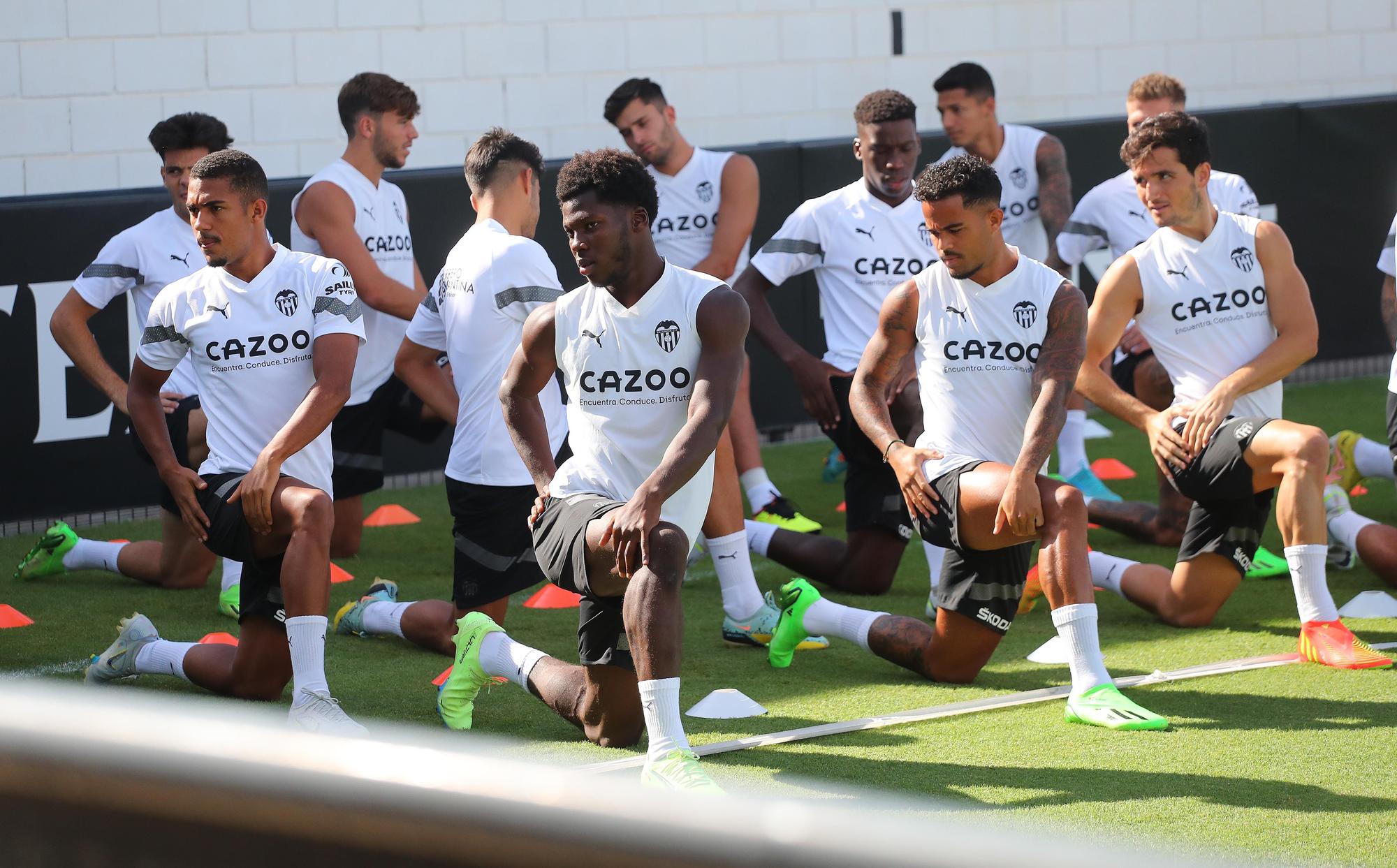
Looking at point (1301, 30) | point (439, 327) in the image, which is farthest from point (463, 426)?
point (1301, 30)

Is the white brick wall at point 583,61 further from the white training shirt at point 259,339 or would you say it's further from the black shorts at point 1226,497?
the black shorts at point 1226,497

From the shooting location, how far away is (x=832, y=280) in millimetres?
6961

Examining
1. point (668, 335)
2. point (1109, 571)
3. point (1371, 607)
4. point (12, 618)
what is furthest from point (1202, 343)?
point (12, 618)

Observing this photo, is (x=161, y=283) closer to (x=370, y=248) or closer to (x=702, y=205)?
(x=370, y=248)

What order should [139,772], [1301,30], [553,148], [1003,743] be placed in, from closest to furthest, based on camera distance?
[139,772]
[1003,743]
[553,148]
[1301,30]

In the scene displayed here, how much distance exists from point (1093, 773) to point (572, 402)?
1.73 metres

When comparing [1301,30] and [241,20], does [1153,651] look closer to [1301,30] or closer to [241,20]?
[241,20]

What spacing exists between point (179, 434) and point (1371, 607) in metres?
4.55

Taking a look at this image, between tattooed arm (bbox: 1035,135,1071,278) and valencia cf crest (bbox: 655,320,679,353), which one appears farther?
tattooed arm (bbox: 1035,135,1071,278)

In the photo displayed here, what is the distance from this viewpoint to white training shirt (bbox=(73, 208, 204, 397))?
22.0ft

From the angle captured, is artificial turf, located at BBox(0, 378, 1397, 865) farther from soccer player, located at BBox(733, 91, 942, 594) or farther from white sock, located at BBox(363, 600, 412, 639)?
soccer player, located at BBox(733, 91, 942, 594)

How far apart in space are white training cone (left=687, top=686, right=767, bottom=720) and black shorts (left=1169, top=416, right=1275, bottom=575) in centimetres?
172

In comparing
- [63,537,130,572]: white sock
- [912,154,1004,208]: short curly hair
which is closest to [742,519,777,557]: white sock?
[912,154,1004,208]: short curly hair

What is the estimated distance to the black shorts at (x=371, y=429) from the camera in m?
7.07
